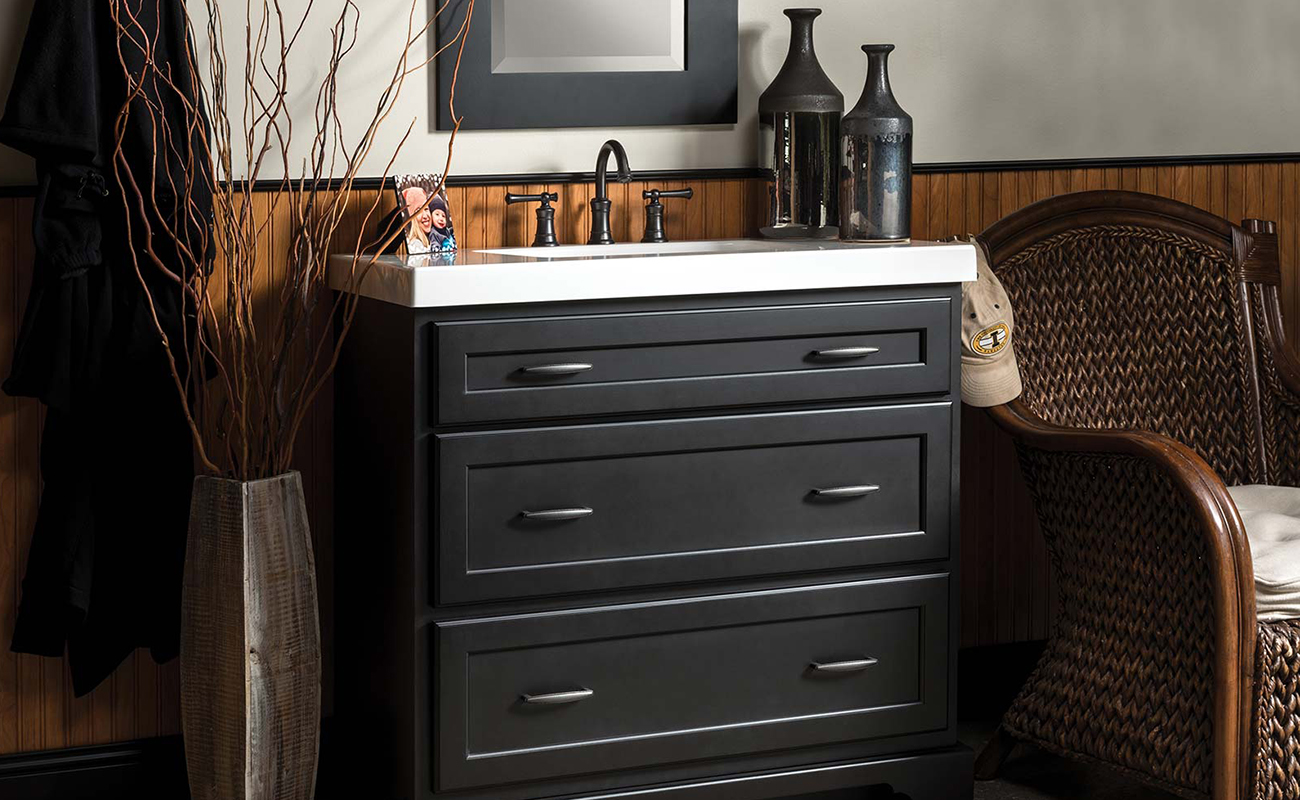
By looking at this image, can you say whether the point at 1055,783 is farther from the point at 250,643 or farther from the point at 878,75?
the point at 250,643

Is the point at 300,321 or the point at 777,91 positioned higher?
the point at 777,91

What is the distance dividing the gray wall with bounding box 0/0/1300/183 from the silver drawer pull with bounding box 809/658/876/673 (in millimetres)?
953

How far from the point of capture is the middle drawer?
2.26 meters

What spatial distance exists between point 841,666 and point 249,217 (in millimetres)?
1165

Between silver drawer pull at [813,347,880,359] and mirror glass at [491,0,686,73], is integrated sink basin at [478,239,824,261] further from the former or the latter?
mirror glass at [491,0,686,73]

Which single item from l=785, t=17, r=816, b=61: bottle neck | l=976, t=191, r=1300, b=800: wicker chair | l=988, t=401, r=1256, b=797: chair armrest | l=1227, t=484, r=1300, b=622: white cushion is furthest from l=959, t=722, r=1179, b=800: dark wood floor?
l=785, t=17, r=816, b=61: bottle neck

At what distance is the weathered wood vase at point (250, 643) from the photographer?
90.6 inches

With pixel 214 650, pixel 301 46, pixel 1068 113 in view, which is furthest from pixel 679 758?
pixel 1068 113

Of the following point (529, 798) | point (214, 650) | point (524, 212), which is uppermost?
point (524, 212)

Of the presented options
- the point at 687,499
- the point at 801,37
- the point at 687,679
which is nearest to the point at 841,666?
the point at 687,679

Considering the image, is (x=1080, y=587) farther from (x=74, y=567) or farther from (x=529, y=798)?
(x=74, y=567)

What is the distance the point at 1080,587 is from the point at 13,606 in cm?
178

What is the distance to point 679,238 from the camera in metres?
2.86

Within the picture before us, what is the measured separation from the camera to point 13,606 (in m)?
2.54
